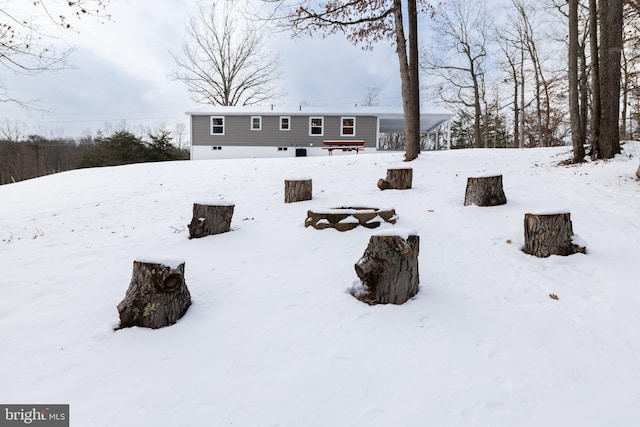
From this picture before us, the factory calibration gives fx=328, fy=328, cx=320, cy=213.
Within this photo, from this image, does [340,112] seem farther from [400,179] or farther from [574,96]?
[400,179]

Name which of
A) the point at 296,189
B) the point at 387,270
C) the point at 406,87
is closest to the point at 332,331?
the point at 387,270

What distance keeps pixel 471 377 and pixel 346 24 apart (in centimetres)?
1190

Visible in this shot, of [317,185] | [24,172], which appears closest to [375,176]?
[317,185]

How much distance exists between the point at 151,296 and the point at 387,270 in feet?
7.06

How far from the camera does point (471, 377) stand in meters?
2.26

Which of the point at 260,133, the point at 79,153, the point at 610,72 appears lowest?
the point at 610,72

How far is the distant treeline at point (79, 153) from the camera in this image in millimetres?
26031

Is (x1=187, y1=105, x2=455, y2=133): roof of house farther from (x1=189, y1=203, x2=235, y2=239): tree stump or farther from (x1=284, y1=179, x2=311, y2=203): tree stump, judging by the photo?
(x1=189, y1=203, x2=235, y2=239): tree stump

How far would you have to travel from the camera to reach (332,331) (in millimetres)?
2785

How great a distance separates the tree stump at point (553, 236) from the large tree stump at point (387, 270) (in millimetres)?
1888

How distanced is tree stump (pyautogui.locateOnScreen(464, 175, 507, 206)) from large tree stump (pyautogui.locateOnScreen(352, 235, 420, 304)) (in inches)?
132

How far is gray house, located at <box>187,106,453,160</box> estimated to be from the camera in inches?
858

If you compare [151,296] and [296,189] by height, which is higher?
[296,189]

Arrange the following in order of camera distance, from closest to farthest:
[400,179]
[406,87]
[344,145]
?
[400,179] → [406,87] → [344,145]
